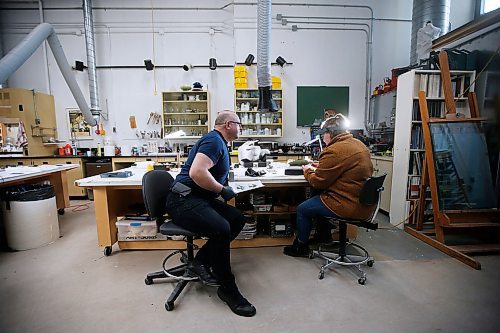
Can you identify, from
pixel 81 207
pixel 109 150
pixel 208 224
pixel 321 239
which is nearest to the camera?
pixel 208 224

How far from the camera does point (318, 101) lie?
5.26m

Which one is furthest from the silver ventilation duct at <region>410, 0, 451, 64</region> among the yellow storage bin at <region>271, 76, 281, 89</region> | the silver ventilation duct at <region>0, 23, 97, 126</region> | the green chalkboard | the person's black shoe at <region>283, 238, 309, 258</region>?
the silver ventilation duct at <region>0, 23, 97, 126</region>

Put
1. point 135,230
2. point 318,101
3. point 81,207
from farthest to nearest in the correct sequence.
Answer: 1. point 318,101
2. point 81,207
3. point 135,230

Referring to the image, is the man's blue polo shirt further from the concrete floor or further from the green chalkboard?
the green chalkboard

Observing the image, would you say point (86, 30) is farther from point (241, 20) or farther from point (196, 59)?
point (241, 20)

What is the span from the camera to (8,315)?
1.70 m

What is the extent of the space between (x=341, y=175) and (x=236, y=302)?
1.20 m

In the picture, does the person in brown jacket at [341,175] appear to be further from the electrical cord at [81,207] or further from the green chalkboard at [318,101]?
the electrical cord at [81,207]

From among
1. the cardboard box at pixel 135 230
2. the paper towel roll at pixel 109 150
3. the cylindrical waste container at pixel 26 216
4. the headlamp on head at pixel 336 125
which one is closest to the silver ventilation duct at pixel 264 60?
the headlamp on head at pixel 336 125

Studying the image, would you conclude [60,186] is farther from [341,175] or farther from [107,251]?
[341,175]

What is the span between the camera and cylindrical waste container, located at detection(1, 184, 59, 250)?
102 inches

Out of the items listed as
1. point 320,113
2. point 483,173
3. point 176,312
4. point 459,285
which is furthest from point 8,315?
point 320,113

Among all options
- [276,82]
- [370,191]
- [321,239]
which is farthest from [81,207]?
[370,191]

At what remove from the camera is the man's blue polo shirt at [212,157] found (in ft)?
5.66
